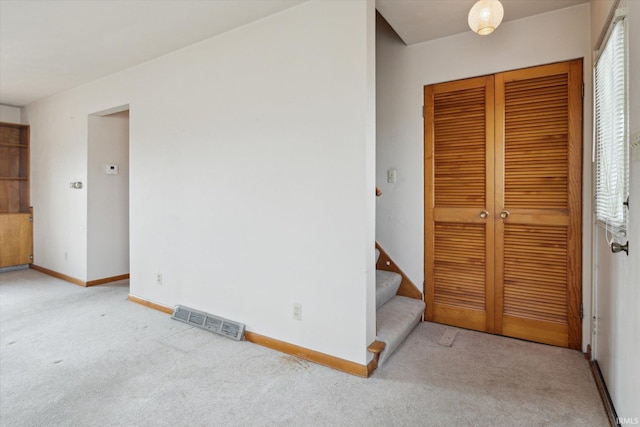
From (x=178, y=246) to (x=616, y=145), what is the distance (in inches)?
128

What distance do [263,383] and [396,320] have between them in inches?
44.1

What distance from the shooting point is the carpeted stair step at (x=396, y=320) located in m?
2.38

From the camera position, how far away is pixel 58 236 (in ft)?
15.5

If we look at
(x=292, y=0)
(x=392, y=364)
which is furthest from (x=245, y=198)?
(x=392, y=364)

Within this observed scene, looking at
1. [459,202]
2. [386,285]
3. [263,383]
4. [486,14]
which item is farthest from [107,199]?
[486,14]

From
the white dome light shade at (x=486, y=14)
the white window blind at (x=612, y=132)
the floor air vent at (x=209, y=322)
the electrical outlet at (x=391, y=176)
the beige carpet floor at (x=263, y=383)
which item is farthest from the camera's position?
the electrical outlet at (x=391, y=176)

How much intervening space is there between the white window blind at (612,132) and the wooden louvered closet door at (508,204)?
0.94 ft

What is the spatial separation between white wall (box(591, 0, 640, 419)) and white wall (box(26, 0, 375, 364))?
4.03 ft

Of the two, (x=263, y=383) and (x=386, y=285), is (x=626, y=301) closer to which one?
(x=386, y=285)

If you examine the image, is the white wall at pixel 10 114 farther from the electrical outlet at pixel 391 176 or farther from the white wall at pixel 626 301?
the white wall at pixel 626 301

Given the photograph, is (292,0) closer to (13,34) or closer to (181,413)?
(13,34)

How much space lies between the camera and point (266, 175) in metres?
2.57

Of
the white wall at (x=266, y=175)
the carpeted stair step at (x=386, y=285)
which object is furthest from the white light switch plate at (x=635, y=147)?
the carpeted stair step at (x=386, y=285)

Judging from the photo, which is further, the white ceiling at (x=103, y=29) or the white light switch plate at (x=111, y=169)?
the white light switch plate at (x=111, y=169)
